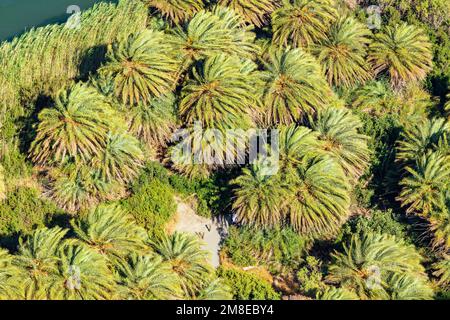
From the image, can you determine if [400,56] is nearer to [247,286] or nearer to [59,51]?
[247,286]

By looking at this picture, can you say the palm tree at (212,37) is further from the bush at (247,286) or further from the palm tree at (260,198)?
the bush at (247,286)

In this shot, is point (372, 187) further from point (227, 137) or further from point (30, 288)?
point (30, 288)

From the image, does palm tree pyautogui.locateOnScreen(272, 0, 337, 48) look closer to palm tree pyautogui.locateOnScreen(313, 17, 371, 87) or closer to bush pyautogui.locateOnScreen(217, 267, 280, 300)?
palm tree pyautogui.locateOnScreen(313, 17, 371, 87)

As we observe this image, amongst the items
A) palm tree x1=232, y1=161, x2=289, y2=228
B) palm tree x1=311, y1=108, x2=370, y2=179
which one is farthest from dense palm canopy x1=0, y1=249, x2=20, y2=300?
palm tree x1=311, y1=108, x2=370, y2=179

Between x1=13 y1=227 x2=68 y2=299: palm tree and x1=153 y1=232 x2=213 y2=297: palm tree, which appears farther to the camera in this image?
x1=153 y1=232 x2=213 y2=297: palm tree

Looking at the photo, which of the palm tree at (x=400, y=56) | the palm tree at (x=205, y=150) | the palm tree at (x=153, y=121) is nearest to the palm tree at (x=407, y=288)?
the palm tree at (x=205, y=150)

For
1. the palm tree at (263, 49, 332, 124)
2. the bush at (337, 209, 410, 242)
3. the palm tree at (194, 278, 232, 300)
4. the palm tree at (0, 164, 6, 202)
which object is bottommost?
the palm tree at (194, 278, 232, 300)

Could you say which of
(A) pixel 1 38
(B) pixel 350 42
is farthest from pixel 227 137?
(A) pixel 1 38
